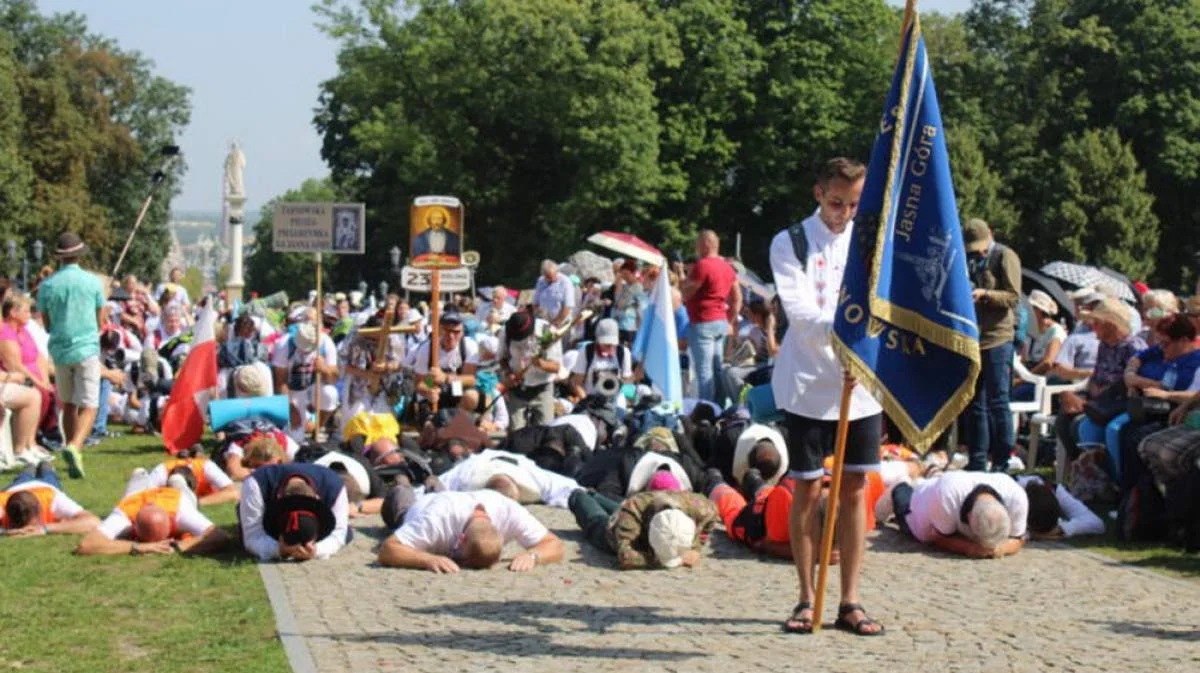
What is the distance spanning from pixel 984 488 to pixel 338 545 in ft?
13.0

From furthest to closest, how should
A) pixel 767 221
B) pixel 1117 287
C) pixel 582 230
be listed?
pixel 767 221
pixel 582 230
pixel 1117 287

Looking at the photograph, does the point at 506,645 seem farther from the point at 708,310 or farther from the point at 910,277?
the point at 708,310

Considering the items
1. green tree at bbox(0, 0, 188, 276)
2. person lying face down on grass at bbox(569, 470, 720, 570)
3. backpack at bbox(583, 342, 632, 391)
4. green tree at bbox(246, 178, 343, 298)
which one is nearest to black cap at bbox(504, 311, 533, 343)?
backpack at bbox(583, 342, 632, 391)

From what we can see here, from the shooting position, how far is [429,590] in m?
10.0

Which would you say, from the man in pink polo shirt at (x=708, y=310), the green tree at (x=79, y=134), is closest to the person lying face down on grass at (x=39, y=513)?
the man in pink polo shirt at (x=708, y=310)

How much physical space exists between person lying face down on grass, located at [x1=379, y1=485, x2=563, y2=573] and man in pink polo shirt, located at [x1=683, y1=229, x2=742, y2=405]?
7.47m

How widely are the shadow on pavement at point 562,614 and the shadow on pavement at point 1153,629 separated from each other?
167 cm

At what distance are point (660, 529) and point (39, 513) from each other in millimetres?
4426

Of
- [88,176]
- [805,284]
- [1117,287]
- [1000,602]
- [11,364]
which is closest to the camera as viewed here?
[805,284]

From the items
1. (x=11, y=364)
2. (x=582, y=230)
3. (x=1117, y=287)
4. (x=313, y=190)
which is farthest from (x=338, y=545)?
(x=313, y=190)

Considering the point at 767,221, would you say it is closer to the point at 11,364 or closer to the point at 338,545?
the point at 11,364

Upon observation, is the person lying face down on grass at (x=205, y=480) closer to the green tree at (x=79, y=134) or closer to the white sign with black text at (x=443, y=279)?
the white sign with black text at (x=443, y=279)

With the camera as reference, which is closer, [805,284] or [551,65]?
[805,284]

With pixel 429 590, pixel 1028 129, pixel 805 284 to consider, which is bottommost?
pixel 429 590
